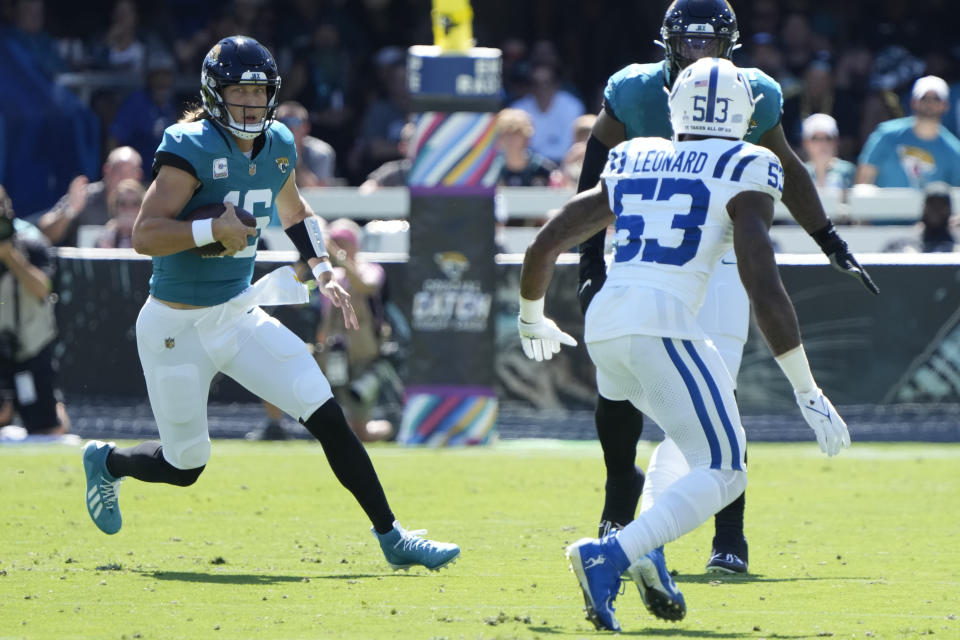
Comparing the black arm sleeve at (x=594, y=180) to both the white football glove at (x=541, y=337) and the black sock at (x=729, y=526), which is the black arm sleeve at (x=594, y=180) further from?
the black sock at (x=729, y=526)

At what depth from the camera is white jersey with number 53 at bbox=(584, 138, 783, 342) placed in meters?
5.18

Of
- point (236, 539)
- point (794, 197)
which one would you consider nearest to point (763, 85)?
point (794, 197)

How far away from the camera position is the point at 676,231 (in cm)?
519

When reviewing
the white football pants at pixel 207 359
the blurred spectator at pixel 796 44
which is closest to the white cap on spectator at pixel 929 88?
the blurred spectator at pixel 796 44

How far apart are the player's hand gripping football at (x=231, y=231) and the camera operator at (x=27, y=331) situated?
5666 millimetres

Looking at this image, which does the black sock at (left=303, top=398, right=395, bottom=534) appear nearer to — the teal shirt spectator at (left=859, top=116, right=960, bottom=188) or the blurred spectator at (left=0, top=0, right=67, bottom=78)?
the teal shirt spectator at (left=859, top=116, right=960, bottom=188)

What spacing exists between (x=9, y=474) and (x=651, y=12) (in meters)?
10.2

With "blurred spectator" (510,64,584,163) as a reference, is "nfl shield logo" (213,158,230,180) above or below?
above

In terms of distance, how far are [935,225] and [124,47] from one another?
26.4ft

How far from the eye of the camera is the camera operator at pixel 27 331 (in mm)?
11406

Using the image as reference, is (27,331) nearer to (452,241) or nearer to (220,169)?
(452,241)

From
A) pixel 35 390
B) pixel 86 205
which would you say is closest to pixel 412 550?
pixel 35 390

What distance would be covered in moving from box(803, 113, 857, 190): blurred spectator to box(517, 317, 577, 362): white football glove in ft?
25.2

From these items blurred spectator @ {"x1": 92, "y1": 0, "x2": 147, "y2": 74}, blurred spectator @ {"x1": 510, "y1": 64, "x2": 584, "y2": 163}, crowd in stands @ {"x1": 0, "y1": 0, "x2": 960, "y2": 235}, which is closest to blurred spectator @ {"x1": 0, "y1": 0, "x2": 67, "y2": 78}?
crowd in stands @ {"x1": 0, "y1": 0, "x2": 960, "y2": 235}
